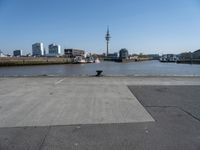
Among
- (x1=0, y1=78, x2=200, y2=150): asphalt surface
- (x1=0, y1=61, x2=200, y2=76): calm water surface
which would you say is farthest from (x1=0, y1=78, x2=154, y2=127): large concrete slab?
(x1=0, y1=61, x2=200, y2=76): calm water surface

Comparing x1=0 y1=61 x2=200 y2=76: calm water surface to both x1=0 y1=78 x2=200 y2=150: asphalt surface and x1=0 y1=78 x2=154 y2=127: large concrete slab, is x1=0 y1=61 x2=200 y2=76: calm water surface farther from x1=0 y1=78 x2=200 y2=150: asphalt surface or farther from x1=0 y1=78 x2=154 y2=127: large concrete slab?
x1=0 y1=78 x2=200 y2=150: asphalt surface

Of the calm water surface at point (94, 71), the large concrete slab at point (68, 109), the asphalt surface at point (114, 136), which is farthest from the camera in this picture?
the calm water surface at point (94, 71)

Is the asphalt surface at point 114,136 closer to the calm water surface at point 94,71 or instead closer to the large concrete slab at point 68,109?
the large concrete slab at point 68,109

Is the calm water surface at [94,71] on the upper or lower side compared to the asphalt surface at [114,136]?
lower

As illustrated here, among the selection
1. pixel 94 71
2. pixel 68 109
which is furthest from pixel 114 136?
pixel 94 71

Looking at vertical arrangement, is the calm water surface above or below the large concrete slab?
below

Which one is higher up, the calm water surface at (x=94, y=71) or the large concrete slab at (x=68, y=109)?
the large concrete slab at (x=68, y=109)

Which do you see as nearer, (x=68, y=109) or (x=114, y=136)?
(x=114, y=136)

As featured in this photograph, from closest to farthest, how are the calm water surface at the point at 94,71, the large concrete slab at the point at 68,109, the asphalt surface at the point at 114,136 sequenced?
1. the asphalt surface at the point at 114,136
2. the large concrete slab at the point at 68,109
3. the calm water surface at the point at 94,71

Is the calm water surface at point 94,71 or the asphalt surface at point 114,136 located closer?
the asphalt surface at point 114,136

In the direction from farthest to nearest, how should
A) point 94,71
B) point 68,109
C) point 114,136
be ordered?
point 94,71 < point 68,109 < point 114,136

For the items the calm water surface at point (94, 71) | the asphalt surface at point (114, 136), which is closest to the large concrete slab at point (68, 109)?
the asphalt surface at point (114, 136)

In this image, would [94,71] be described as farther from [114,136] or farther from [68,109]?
[114,136]

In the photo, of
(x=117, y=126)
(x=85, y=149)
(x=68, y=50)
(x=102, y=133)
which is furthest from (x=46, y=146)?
(x=68, y=50)
